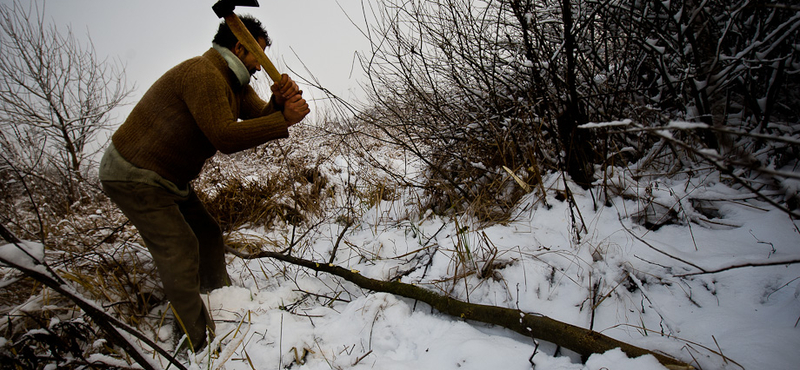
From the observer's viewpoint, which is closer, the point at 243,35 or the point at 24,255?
the point at 24,255

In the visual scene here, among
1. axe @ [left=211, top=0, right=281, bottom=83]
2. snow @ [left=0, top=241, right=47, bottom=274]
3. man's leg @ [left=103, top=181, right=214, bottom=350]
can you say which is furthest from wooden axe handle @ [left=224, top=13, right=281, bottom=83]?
snow @ [left=0, top=241, right=47, bottom=274]

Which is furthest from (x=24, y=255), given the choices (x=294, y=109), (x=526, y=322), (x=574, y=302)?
(x=574, y=302)

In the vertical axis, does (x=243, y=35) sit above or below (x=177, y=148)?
above

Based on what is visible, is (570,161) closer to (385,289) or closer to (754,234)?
(754,234)

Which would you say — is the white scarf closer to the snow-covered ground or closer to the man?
the man

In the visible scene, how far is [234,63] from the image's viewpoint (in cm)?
165

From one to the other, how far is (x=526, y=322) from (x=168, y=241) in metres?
1.64

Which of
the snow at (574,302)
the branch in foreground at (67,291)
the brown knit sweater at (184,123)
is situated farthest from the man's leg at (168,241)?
the branch in foreground at (67,291)

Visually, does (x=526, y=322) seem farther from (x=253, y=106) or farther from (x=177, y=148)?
(x=253, y=106)

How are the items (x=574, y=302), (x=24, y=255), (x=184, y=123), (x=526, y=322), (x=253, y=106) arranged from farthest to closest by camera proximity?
1. (x=253, y=106)
2. (x=184, y=123)
3. (x=574, y=302)
4. (x=526, y=322)
5. (x=24, y=255)

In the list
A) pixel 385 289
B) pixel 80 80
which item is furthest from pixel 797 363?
pixel 80 80

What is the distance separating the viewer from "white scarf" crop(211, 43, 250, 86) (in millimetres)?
1646

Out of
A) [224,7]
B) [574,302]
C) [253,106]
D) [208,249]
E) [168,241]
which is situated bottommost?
[574,302]

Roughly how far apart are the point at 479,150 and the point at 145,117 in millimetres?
2286
